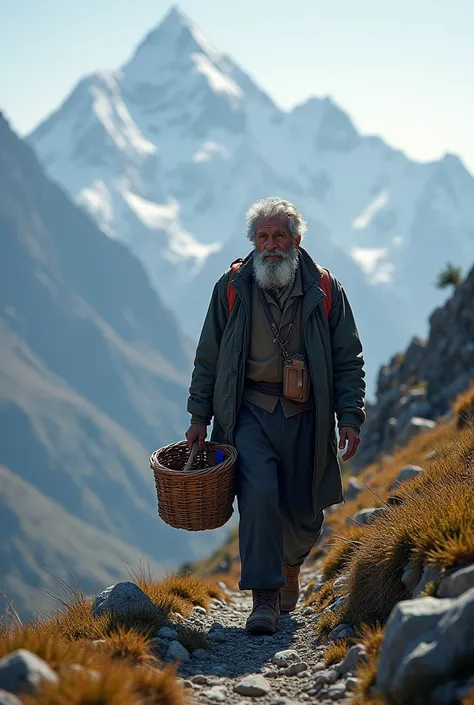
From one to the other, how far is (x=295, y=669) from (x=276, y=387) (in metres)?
2.28

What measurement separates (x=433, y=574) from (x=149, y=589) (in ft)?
10.1

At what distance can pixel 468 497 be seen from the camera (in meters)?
5.29

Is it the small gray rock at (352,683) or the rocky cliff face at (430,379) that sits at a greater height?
the rocky cliff face at (430,379)

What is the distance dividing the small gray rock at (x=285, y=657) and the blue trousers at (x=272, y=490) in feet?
2.53

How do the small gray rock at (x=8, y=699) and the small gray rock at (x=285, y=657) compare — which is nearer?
the small gray rock at (x=8, y=699)

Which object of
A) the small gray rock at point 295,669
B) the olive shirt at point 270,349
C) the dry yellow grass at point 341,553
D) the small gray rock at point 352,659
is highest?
the olive shirt at point 270,349

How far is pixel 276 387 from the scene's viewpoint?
6996 millimetres

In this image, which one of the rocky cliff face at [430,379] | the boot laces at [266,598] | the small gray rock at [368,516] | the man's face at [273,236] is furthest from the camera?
the rocky cliff face at [430,379]

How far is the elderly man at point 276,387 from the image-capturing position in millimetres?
6762

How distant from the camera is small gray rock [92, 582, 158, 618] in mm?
6113

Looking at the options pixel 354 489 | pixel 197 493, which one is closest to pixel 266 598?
pixel 197 493

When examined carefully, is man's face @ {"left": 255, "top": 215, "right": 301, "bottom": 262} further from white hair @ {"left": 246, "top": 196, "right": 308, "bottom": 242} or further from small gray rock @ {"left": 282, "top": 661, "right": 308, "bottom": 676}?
small gray rock @ {"left": 282, "top": 661, "right": 308, "bottom": 676}

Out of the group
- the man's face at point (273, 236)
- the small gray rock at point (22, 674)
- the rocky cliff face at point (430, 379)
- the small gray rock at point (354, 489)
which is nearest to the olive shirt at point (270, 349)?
the man's face at point (273, 236)

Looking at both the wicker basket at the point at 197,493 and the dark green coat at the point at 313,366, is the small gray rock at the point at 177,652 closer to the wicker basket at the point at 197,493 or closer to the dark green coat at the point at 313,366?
the wicker basket at the point at 197,493
